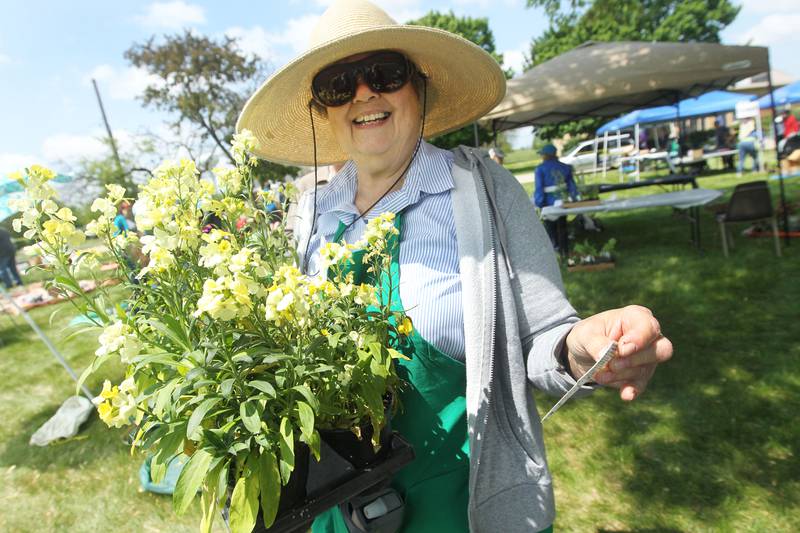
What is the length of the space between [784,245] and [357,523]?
7.71 meters

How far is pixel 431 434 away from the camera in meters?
1.37

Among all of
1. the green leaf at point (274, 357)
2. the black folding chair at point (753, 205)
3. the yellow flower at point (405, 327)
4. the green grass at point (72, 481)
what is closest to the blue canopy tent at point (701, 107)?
the black folding chair at point (753, 205)

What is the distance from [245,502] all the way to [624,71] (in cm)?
798

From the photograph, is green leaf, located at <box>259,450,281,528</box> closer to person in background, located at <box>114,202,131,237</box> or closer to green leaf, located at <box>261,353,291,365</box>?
green leaf, located at <box>261,353,291,365</box>

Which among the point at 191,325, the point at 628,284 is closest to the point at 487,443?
the point at 191,325

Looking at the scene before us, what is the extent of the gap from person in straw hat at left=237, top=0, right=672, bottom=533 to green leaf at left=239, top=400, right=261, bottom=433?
493 millimetres

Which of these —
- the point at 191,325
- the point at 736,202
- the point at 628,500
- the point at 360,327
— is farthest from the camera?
the point at 736,202

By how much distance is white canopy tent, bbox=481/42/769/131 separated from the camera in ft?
22.9

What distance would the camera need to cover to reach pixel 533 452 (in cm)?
128

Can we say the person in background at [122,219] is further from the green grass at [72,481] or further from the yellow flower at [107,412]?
the green grass at [72,481]

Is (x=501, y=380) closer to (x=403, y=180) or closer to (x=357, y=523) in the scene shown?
(x=357, y=523)

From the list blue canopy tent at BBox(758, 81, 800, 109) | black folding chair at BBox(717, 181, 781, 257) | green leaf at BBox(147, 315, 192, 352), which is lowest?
black folding chair at BBox(717, 181, 781, 257)

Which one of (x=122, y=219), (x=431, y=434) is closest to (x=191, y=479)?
(x=431, y=434)

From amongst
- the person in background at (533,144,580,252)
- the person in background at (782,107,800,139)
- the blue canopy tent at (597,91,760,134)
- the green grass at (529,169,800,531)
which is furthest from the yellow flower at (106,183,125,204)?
the blue canopy tent at (597,91,760,134)
